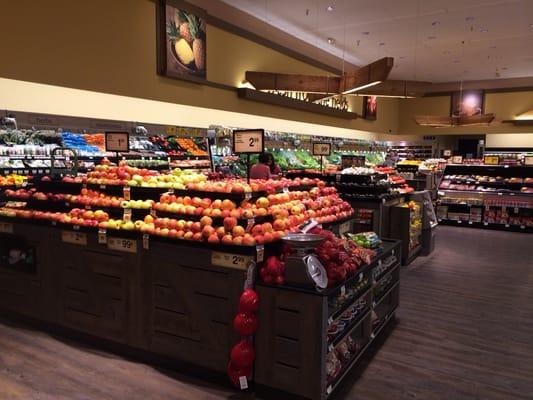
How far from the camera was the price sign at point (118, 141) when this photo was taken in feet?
16.8

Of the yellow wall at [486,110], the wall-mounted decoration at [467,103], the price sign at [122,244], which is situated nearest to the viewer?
the price sign at [122,244]

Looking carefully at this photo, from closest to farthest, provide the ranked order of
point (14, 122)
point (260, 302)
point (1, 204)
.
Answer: point (260, 302) → point (1, 204) → point (14, 122)

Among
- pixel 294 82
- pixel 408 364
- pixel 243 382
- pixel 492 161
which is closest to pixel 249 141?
pixel 243 382

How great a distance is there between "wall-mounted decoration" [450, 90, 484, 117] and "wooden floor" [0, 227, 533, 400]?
44.3ft

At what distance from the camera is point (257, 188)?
371 cm

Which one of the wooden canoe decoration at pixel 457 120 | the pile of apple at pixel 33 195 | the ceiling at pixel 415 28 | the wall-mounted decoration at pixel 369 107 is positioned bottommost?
the pile of apple at pixel 33 195

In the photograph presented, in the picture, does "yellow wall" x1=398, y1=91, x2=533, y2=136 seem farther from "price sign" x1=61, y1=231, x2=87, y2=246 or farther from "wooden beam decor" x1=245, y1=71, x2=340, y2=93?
"price sign" x1=61, y1=231, x2=87, y2=246

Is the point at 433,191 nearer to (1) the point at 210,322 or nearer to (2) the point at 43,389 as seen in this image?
(1) the point at 210,322

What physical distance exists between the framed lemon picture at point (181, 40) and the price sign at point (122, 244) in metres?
4.65

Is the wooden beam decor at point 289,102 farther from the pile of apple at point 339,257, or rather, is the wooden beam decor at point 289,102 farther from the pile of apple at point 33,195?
the pile of apple at point 339,257

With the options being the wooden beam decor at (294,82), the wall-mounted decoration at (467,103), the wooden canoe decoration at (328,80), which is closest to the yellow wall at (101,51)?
the wooden beam decor at (294,82)

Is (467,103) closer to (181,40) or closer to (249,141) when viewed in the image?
(181,40)

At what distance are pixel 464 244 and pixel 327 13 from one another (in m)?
5.51

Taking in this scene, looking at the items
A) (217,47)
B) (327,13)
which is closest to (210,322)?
(217,47)
